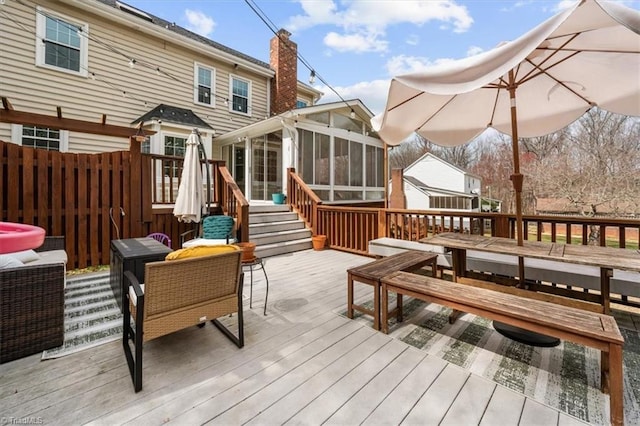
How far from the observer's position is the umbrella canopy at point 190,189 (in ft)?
16.5

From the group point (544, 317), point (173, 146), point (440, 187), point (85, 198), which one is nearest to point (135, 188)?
point (85, 198)

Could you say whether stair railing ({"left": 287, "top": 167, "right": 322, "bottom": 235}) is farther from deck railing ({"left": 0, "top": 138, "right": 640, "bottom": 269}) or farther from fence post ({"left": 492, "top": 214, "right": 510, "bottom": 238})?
fence post ({"left": 492, "top": 214, "right": 510, "bottom": 238})

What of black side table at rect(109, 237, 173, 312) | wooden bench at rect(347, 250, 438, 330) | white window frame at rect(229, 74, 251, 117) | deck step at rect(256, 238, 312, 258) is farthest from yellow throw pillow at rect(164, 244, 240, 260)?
white window frame at rect(229, 74, 251, 117)

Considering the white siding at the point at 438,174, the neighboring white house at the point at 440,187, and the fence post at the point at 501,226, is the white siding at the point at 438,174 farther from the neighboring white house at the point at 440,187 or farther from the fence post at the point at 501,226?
the fence post at the point at 501,226

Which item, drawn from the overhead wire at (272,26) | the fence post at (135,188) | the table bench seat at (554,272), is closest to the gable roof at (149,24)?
the overhead wire at (272,26)

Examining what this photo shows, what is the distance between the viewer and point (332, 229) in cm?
675

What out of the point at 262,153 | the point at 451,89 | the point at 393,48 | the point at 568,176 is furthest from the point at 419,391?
the point at 568,176

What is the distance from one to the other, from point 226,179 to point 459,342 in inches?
209

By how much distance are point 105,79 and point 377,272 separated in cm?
928

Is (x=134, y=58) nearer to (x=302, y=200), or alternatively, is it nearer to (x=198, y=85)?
(x=198, y=85)

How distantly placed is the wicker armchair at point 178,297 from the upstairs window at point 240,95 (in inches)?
370

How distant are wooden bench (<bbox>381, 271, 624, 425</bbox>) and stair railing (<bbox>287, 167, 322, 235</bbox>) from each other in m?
4.43

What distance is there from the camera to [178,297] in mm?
2113

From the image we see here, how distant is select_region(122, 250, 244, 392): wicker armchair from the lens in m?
1.92
